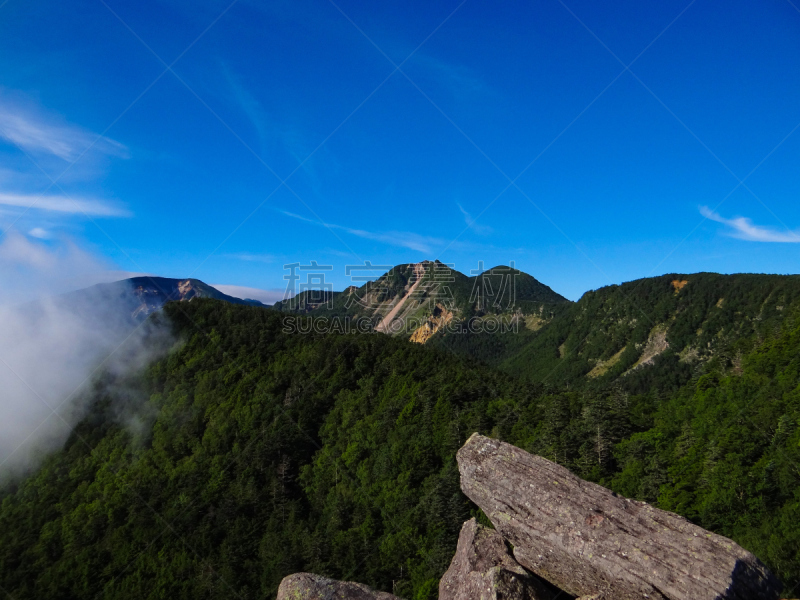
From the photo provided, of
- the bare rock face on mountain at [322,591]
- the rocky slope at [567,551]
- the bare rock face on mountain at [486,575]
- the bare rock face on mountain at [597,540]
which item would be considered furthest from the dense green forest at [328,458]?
the bare rock face on mountain at [322,591]

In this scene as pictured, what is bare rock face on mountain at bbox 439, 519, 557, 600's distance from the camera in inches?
722

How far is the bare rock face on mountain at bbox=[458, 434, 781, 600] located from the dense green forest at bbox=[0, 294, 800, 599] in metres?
15.4

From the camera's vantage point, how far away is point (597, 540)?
1742 cm

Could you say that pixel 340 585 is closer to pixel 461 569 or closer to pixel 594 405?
pixel 461 569

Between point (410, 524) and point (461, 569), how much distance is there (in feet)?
134

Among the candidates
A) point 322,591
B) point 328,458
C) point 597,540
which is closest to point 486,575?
point 597,540

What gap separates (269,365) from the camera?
11794 centimetres

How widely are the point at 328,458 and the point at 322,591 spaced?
2744 inches

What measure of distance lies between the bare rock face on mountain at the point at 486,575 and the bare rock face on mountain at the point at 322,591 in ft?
11.1

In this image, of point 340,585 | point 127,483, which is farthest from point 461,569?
point 127,483

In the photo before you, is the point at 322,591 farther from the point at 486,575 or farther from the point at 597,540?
the point at 597,540

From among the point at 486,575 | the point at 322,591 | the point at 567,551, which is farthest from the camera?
the point at 322,591

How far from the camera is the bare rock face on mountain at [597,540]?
1528 centimetres

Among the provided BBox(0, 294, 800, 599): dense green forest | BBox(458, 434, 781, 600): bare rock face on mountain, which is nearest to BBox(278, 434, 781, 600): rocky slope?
BBox(458, 434, 781, 600): bare rock face on mountain
